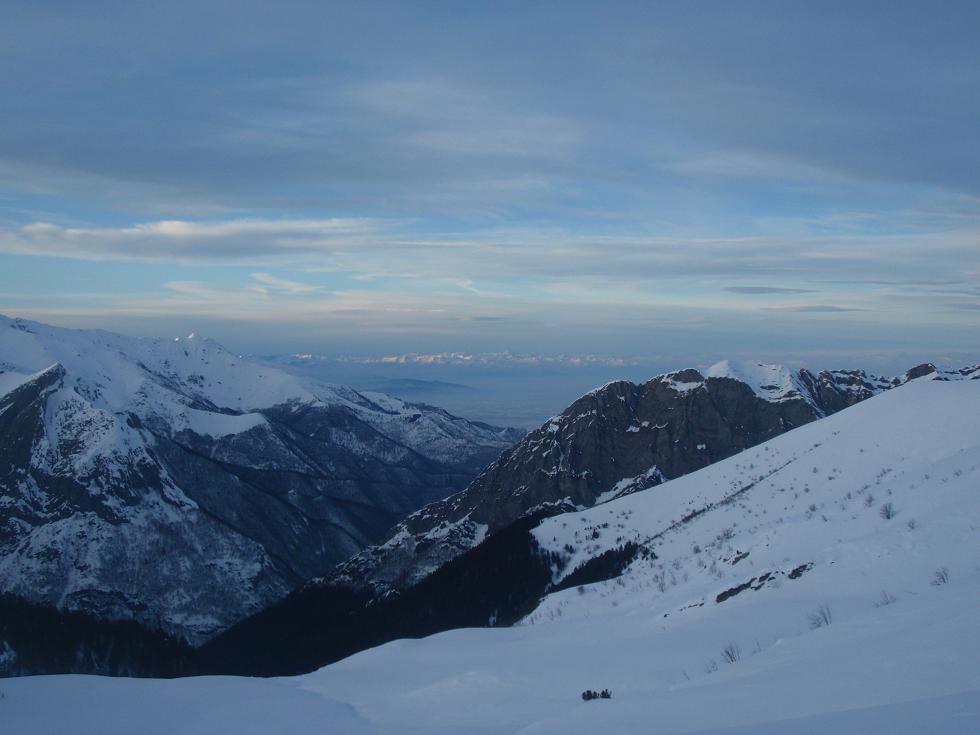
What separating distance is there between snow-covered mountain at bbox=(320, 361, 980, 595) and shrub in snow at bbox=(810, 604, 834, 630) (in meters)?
99.9

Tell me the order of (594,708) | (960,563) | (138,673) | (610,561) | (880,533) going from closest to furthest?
1. (594,708)
2. (960,563)
3. (880,533)
4. (610,561)
5. (138,673)

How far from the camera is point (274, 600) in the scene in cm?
12206

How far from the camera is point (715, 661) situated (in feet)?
43.5

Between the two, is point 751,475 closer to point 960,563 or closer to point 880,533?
point 880,533

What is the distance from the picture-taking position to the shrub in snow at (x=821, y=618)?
13430mm

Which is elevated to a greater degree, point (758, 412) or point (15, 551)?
point (758, 412)

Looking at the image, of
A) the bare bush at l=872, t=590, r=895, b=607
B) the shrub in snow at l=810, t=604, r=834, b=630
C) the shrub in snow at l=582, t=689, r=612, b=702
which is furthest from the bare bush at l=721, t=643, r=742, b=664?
the bare bush at l=872, t=590, r=895, b=607

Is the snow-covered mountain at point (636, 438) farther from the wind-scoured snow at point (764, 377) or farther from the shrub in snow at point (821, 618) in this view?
the shrub in snow at point (821, 618)

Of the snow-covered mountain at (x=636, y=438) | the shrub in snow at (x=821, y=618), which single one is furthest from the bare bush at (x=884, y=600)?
the snow-covered mountain at (x=636, y=438)

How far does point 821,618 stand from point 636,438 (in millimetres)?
116547

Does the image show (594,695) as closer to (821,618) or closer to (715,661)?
(715,661)

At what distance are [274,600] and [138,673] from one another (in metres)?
33.9

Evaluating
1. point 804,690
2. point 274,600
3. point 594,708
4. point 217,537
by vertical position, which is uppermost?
point 804,690

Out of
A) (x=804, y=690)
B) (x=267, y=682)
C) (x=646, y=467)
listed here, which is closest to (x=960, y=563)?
(x=804, y=690)
